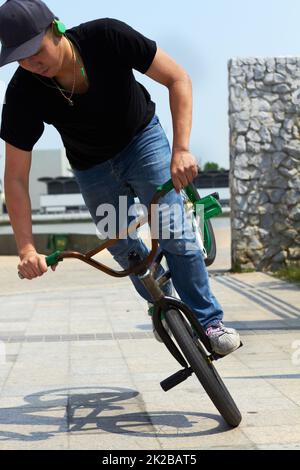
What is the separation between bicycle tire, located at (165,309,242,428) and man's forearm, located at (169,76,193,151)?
2.59 ft

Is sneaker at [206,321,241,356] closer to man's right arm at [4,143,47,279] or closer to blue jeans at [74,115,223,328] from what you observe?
blue jeans at [74,115,223,328]

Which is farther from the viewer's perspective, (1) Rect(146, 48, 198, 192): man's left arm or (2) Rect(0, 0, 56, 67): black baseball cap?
(1) Rect(146, 48, 198, 192): man's left arm

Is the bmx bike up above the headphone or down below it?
below

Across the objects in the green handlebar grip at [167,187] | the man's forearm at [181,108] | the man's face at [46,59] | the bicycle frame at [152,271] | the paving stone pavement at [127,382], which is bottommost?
the paving stone pavement at [127,382]

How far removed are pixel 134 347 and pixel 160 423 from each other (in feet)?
7.89

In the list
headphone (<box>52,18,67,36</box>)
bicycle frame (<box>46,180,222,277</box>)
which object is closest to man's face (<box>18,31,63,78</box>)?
headphone (<box>52,18,67,36</box>)

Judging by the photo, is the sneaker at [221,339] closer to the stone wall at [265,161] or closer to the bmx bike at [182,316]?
the bmx bike at [182,316]

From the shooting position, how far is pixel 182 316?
384 centimetres

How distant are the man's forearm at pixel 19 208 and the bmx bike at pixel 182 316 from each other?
9.0 inches

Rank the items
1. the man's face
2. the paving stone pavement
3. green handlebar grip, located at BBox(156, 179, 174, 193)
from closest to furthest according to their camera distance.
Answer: the man's face → green handlebar grip, located at BBox(156, 179, 174, 193) → the paving stone pavement

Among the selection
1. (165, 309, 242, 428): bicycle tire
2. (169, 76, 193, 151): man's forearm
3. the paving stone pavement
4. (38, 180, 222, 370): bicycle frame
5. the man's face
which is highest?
the man's face

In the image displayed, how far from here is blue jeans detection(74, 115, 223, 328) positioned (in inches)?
156

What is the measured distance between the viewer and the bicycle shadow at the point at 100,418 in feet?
12.6

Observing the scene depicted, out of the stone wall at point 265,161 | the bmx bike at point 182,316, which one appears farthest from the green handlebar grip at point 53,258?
the stone wall at point 265,161
